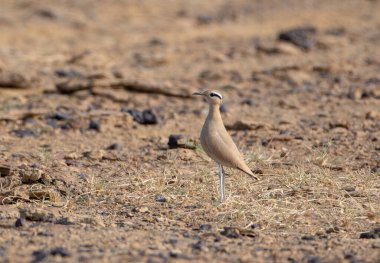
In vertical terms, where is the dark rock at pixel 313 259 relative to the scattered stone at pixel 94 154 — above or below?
below

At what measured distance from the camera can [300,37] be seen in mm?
14477

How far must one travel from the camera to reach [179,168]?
7.16m

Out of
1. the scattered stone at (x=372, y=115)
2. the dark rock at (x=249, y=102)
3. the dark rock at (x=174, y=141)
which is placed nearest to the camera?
the dark rock at (x=174, y=141)

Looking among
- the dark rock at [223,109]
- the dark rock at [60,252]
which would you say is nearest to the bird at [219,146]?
the dark rock at [60,252]

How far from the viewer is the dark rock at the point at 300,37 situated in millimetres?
14203

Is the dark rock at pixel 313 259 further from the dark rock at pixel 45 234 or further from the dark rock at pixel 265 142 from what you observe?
the dark rock at pixel 265 142

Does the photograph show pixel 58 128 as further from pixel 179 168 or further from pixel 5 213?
pixel 5 213

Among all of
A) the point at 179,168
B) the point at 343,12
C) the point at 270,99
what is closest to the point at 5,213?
the point at 179,168

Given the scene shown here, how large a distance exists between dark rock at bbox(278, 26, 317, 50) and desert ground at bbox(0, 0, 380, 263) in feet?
0.12

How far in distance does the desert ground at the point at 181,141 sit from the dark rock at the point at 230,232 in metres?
0.01

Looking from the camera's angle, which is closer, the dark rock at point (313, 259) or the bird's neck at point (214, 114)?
the dark rock at point (313, 259)

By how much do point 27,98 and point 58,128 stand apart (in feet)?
5.58

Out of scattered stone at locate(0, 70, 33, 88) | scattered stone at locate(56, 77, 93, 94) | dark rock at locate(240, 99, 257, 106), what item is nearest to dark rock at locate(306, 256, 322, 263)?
dark rock at locate(240, 99, 257, 106)

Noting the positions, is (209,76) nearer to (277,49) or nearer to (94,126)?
(277,49)
